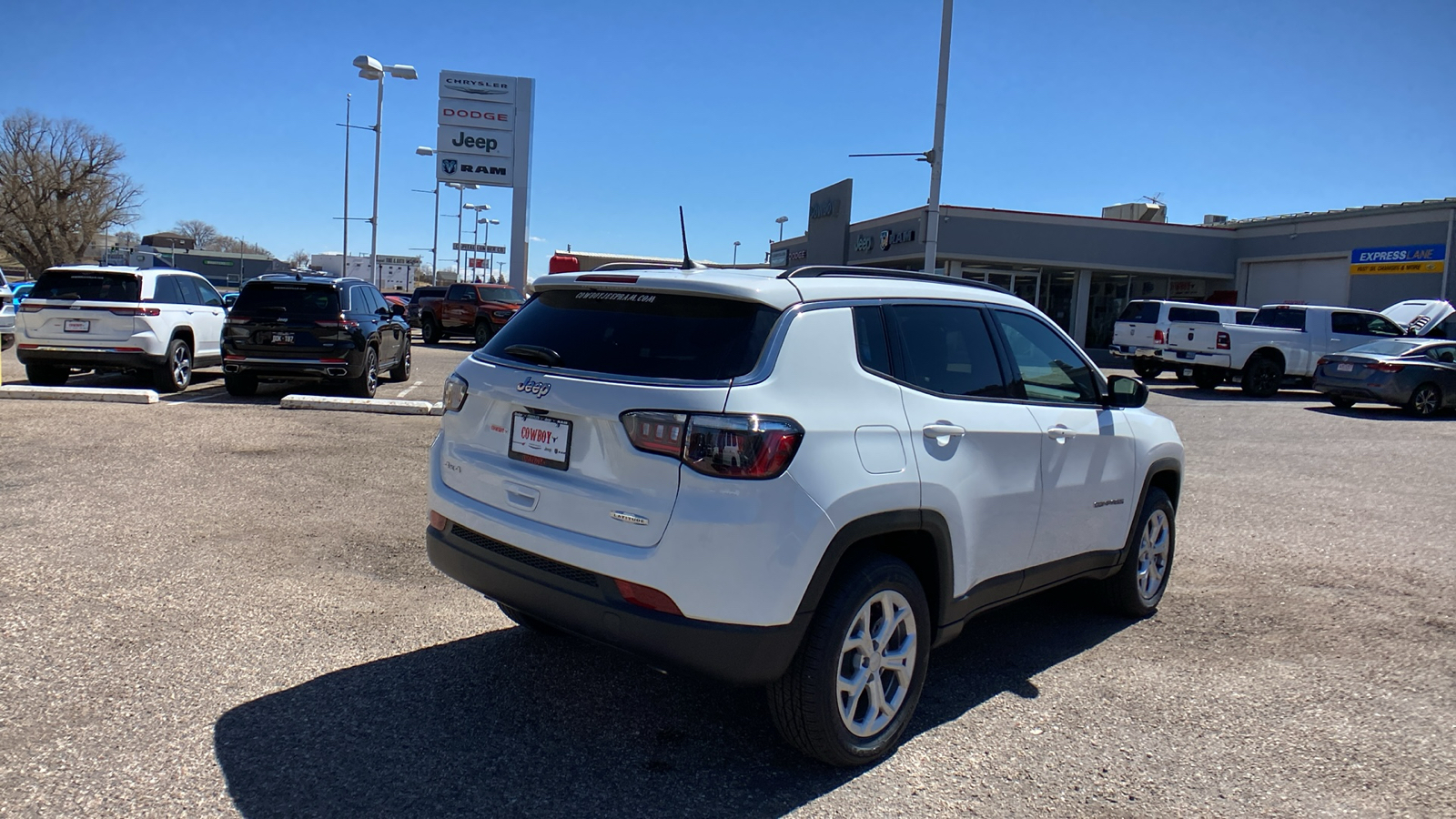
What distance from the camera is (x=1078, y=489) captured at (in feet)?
14.6

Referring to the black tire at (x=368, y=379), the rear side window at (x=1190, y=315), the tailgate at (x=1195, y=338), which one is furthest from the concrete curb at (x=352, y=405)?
the rear side window at (x=1190, y=315)

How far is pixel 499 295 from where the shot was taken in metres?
29.4

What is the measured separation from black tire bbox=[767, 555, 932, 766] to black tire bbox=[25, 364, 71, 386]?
13.4 meters

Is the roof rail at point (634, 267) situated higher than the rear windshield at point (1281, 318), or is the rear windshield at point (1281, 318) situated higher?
the rear windshield at point (1281, 318)

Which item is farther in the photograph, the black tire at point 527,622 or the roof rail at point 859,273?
the black tire at point 527,622

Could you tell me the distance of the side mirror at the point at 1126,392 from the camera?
4918 millimetres

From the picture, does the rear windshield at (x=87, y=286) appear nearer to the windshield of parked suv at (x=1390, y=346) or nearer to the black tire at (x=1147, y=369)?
the black tire at (x=1147, y=369)

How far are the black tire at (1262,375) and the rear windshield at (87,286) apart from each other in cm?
1991

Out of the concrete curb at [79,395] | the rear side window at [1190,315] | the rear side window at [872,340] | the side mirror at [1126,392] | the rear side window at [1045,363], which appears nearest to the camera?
the rear side window at [872,340]

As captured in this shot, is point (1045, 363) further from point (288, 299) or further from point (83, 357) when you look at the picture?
point (83, 357)

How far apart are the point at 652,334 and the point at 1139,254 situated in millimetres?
34173

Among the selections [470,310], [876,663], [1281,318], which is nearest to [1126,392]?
[876,663]

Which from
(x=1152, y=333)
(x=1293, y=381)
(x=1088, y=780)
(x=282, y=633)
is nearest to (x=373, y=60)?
(x=1152, y=333)

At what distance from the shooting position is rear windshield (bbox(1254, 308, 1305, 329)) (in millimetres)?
20756
